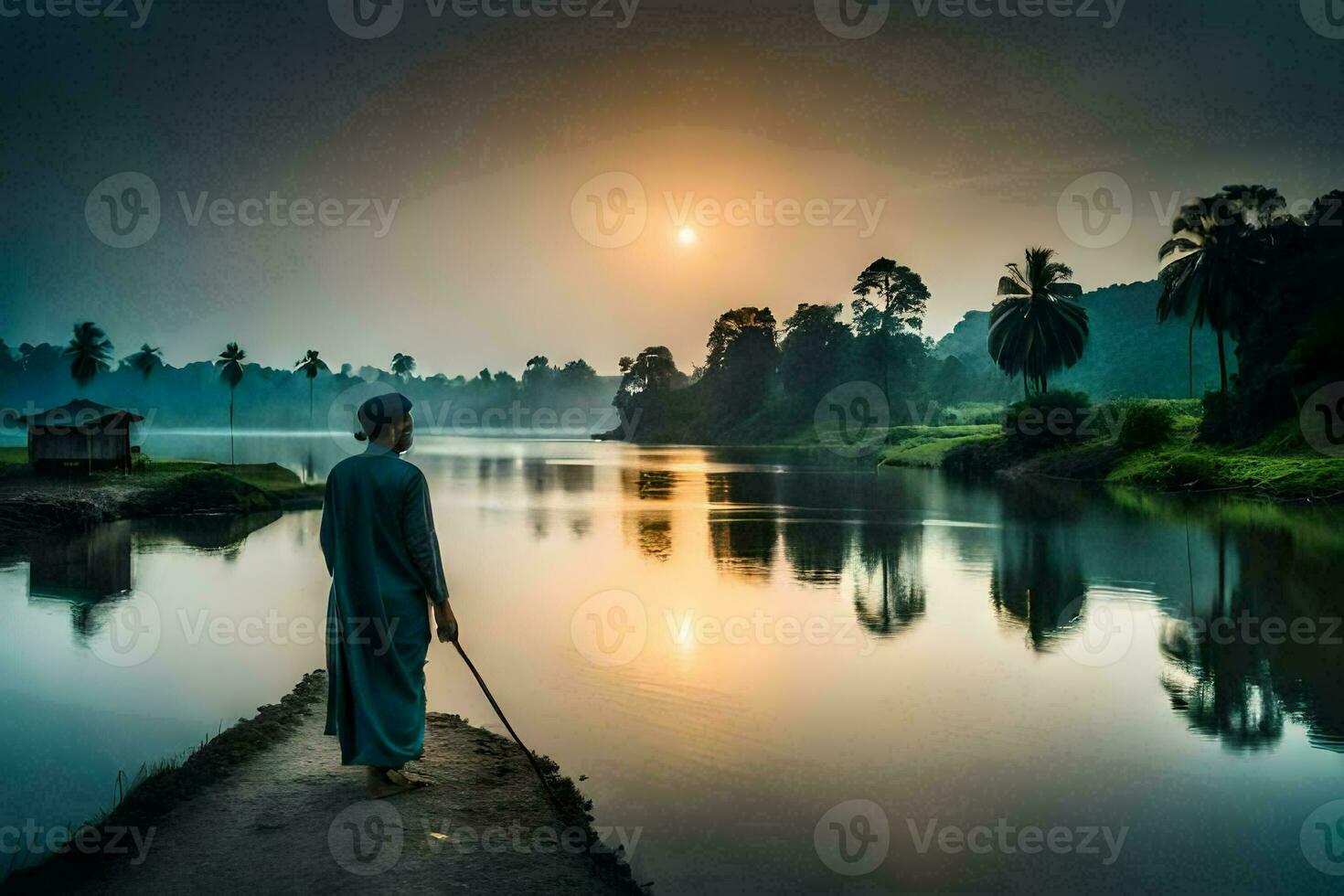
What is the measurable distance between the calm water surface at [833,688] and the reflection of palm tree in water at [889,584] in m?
0.12

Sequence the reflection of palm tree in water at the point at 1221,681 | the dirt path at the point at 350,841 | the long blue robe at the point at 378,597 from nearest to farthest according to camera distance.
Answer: the dirt path at the point at 350,841 → the long blue robe at the point at 378,597 → the reflection of palm tree in water at the point at 1221,681

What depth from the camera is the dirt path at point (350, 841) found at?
198 inches

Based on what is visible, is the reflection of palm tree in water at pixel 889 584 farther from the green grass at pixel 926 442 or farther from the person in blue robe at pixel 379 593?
the green grass at pixel 926 442

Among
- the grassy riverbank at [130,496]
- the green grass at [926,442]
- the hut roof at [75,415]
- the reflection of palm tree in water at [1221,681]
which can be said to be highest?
the hut roof at [75,415]

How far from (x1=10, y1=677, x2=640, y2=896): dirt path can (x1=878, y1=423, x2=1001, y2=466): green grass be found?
176ft

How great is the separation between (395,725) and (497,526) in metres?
21.1

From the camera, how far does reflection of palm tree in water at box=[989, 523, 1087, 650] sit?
43.5 ft

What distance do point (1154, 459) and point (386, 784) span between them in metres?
43.5

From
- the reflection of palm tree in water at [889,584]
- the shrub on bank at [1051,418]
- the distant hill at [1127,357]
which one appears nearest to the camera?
the reflection of palm tree in water at [889,584]

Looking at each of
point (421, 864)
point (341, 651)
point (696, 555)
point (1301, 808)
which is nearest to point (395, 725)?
point (341, 651)

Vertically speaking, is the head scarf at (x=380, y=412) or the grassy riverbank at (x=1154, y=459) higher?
the head scarf at (x=380, y=412)

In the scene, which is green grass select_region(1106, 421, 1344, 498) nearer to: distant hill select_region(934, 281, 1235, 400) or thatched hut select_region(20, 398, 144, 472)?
thatched hut select_region(20, 398, 144, 472)

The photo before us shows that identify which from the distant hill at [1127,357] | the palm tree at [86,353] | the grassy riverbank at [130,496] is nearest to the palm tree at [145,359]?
the palm tree at [86,353]

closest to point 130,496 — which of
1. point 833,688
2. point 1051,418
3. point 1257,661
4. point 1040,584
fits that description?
point 1040,584
